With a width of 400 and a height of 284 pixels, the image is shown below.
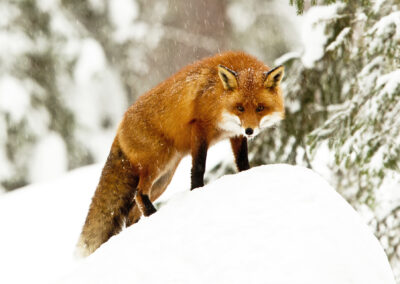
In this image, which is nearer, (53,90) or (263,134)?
(263,134)

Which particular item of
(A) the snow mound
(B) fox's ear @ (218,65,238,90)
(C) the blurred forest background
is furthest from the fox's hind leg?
(A) the snow mound

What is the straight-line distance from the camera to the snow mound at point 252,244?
2.24 metres

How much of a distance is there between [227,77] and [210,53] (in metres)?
10.6

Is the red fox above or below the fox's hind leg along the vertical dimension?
above

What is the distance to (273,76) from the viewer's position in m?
3.93

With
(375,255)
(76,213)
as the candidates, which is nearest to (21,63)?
(76,213)

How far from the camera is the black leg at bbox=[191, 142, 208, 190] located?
402 cm

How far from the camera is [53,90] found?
11.2 meters

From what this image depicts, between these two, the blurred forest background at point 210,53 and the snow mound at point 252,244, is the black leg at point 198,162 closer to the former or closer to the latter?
the snow mound at point 252,244

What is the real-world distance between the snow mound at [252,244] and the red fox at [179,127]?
1.08 m

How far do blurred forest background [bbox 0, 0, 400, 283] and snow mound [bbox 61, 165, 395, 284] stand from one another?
183 cm

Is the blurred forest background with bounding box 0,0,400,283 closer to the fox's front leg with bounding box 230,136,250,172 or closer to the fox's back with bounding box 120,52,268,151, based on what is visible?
the fox's back with bounding box 120,52,268,151

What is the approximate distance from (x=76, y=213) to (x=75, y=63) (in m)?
3.92

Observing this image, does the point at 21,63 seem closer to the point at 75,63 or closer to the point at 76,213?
the point at 75,63
